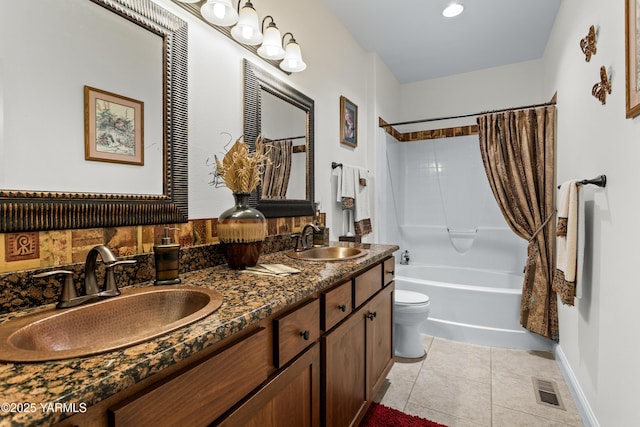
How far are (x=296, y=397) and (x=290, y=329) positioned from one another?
236 mm

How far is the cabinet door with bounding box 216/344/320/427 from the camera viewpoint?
81 centimetres

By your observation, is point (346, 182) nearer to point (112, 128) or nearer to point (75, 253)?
point (112, 128)

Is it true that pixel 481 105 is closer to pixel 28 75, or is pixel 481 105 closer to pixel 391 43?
pixel 391 43

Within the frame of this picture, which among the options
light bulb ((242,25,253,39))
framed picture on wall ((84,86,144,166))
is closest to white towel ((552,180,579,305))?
light bulb ((242,25,253,39))

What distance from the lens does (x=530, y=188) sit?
263 cm

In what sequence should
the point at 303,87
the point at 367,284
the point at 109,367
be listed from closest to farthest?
the point at 109,367 < the point at 367,284 < the point at 303,87

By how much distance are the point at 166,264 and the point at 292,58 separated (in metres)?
1.36

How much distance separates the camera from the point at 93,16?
996 mm

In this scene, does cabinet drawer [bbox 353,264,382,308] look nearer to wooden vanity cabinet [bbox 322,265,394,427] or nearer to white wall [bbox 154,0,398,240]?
wooden vanity cabinet [bbox 322,265,394,427]

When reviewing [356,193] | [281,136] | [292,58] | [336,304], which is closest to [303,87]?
[292,58]

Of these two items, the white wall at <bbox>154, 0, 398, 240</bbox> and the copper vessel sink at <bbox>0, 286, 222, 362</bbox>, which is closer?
the copper vessel sink at <bbox>0, 286, 222, 362</bbox>

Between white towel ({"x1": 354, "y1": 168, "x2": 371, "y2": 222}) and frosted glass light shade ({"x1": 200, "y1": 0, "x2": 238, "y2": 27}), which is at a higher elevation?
frosted glass light shade ({"x1": 200, "y1": 0, "x2": 238, "y2": 27})

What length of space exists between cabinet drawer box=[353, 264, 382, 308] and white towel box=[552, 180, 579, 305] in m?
0.99

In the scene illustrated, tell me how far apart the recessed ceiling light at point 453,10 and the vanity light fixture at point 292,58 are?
1.37 m
